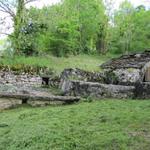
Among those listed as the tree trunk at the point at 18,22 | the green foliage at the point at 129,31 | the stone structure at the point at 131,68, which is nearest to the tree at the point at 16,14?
the tree trunk at the point at 18,22

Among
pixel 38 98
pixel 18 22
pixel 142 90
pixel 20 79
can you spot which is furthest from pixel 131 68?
Result: pixel 18 22

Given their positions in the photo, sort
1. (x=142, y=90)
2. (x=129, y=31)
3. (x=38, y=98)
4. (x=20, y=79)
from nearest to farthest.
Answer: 1. (x=38, y=98)
2. (x=142, y=90)
3. (x=20, y=79)
4. (x=129, y=31)

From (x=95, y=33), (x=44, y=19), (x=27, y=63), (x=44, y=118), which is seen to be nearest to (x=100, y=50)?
(x=95, y=33)

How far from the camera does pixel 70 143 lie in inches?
190

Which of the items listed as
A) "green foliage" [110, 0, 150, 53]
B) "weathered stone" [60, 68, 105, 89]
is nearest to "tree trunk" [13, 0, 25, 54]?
"weathered stone" [60, 68, 105, 89]

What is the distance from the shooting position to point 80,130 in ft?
18.0

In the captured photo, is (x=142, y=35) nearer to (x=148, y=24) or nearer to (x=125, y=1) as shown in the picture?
(x=148, y=24)

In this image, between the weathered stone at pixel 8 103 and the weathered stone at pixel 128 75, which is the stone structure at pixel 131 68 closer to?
the weathered stone at pixel 128 75

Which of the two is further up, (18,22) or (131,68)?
(18,22)

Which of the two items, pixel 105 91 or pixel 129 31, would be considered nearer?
pixel 105 91

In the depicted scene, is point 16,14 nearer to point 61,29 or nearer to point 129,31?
point 61,29

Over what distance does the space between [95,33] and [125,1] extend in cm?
795

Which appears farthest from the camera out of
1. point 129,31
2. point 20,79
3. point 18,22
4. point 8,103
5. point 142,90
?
point 129,31

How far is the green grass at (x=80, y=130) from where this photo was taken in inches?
185
